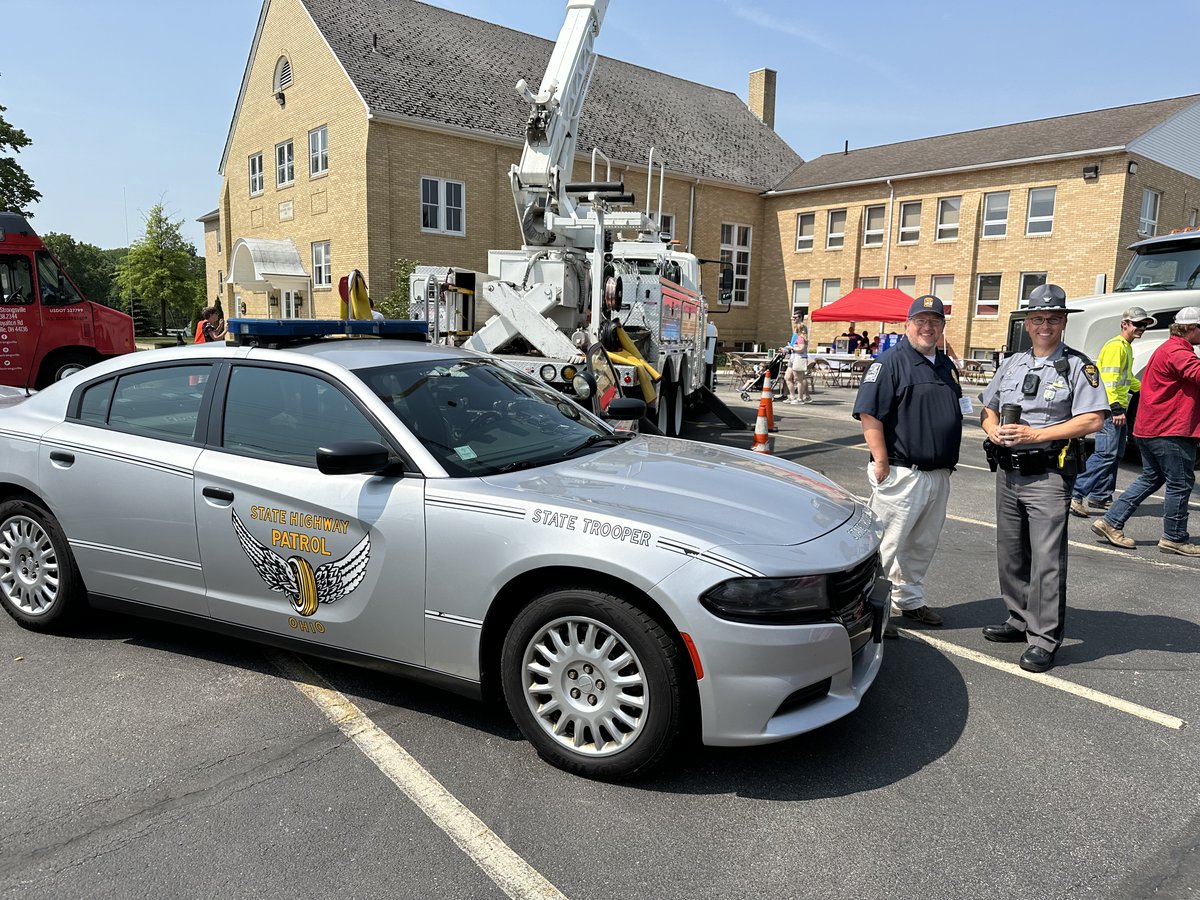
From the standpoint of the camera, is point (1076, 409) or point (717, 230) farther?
point (717, 230)

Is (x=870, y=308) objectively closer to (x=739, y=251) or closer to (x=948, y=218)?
(x=948, y=218)

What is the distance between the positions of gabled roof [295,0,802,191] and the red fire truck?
11.3 meters

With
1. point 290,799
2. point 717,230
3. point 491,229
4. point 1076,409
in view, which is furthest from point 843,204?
point 290,799

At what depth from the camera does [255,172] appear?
29.1m

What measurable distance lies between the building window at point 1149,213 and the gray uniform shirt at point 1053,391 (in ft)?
87.8

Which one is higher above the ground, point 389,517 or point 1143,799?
point 389,517

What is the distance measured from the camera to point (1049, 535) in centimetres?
407

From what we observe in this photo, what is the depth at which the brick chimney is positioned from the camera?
1491 inches

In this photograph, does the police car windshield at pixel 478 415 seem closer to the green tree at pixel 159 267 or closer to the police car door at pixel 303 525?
the police car door at pixel 303 525

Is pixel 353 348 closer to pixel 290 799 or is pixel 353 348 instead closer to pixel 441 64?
pixel 290 799

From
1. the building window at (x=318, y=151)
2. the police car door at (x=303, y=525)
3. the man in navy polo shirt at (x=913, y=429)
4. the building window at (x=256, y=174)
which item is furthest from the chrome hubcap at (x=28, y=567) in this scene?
the building window at (x=256, y=174)

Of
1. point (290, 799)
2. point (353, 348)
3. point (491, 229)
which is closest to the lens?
point (290, 799)

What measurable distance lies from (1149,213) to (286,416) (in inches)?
1201

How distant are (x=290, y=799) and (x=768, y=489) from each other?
2.18 m
